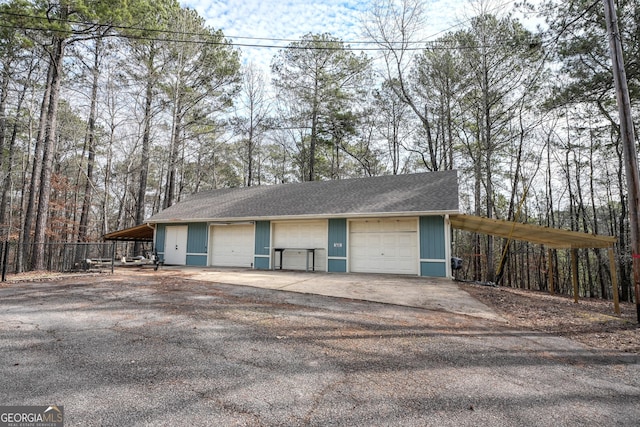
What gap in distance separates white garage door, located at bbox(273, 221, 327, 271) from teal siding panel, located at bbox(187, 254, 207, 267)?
11.7 ft

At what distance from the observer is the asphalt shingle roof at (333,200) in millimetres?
10305

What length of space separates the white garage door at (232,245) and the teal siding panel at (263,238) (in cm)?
41

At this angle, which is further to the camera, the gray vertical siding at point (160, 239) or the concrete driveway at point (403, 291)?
the gray vertical siding at point (160, 239)

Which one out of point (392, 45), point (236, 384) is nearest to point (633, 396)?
A: point (236, 384)

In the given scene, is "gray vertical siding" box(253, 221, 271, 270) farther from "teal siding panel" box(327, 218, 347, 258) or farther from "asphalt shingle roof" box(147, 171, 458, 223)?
"teal siding panel" box(327, 218, 347, 258)

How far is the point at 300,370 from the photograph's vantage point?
2.70 m

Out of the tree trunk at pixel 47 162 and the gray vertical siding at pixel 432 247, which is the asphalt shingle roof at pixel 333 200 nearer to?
the gray vertical siding at pixel 432 247

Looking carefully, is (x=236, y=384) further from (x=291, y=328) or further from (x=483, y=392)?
(x=483, y=392)

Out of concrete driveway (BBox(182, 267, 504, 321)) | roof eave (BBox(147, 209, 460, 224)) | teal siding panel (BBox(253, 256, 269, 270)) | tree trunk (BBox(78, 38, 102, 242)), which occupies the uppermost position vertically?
tree trunk (BBox(78, 38, 102, 242))

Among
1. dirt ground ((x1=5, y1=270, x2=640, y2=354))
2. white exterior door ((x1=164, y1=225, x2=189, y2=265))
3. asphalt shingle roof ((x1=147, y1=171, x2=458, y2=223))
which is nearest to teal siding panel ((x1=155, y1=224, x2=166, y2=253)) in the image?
white exterior door ((x1=164, y1=225, x2=189, y2=265))

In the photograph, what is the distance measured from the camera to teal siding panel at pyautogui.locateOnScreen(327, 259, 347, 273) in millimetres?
10852

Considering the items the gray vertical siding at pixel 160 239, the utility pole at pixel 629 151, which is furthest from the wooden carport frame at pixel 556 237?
the gray vertical siding at pixel 160 239

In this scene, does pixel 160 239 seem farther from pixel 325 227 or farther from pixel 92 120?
pixel 325 227

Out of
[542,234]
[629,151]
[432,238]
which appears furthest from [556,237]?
[432,238]
